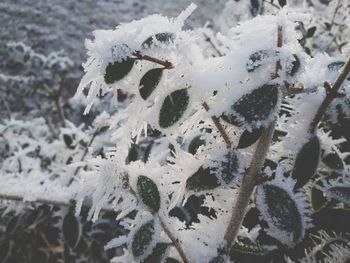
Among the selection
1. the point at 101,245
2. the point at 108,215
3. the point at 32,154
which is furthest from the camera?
the point at 32,154

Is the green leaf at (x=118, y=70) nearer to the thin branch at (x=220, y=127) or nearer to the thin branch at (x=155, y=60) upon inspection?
the thin branch at (x=155, y=60)

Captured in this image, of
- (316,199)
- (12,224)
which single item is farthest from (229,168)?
(12,224)

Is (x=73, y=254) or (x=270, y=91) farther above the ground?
(x=270, y=91)

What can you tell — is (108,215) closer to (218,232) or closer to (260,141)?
(218,232)

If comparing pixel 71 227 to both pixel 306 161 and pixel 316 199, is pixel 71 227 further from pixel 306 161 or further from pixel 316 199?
pixel 306 161

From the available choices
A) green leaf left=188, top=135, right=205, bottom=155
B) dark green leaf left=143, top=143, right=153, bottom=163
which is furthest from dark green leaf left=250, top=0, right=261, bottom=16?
green leaf left=188, top=135, right=205, bottom=155

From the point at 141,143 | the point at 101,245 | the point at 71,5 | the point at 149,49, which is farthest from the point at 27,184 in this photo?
the point at 71,5

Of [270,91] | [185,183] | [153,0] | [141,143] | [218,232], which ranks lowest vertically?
[153,0]
